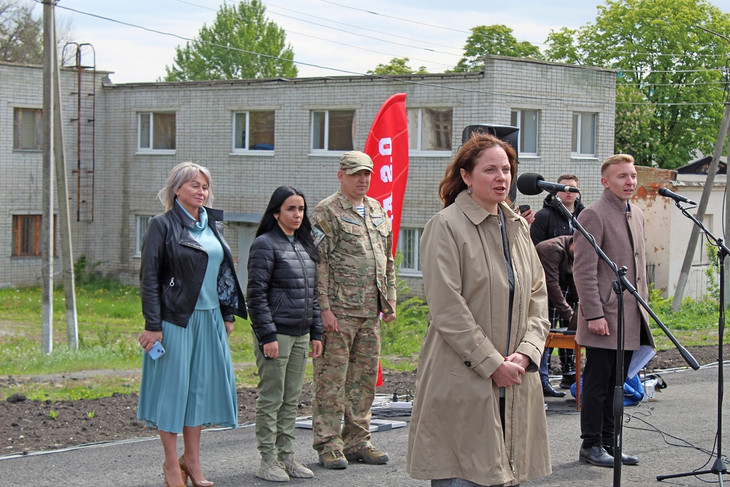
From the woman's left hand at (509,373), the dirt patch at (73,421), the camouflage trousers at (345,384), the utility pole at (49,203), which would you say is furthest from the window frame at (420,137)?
the woman's left hand at (509,373)

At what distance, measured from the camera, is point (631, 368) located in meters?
7.25

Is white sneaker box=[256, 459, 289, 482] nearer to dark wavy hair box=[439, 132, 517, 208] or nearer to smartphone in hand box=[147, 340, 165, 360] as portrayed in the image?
smartphone in hand box=[147, 340, 165, 360]

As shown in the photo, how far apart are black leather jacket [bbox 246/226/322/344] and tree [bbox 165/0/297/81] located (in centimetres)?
7105

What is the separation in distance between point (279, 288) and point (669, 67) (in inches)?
1776

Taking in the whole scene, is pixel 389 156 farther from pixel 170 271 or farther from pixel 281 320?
pixel 170 271

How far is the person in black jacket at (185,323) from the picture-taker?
6.06 meters

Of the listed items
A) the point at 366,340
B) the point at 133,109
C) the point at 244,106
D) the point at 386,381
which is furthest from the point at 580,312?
the point at 133,109

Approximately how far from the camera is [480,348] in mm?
4359

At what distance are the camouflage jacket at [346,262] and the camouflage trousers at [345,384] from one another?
0.13m

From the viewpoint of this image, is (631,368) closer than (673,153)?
Yes

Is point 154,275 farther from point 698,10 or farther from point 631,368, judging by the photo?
point 698,10

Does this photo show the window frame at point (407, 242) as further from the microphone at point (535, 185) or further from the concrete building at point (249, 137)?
the microphone at point (535, 185)

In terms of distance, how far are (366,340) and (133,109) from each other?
25.2 metres

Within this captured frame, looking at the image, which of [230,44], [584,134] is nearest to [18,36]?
[230,44]
